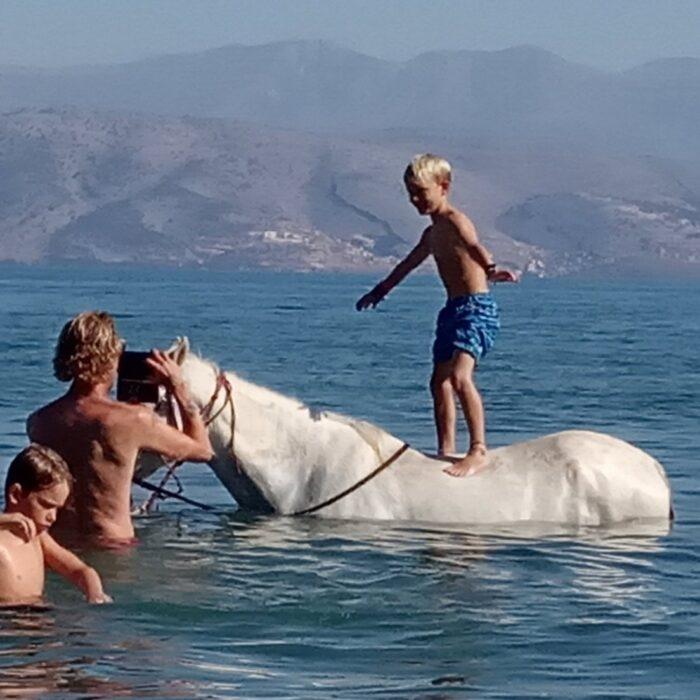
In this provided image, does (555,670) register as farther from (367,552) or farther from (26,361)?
(26,361)

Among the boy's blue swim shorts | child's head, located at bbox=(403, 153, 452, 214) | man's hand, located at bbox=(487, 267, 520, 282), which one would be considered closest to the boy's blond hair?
child's head, located at bbox=(403, 153, 452, 214)

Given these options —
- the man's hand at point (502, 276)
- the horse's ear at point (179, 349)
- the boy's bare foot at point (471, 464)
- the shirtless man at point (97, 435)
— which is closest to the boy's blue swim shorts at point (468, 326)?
the man's hand at point (502, 276)

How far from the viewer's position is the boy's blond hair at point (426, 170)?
46.5ft

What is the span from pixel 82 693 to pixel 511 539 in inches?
185

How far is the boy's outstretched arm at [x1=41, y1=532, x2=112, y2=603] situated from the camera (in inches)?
439

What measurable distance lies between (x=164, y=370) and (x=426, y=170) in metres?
2.16

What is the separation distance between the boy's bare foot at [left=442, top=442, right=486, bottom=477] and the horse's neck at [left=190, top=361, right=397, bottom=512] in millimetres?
425

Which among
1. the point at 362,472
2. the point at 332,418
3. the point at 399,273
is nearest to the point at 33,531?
the point at 362,472

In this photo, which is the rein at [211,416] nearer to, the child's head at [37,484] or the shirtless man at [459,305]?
the shirtless man at [459,305]

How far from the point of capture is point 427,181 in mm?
14227

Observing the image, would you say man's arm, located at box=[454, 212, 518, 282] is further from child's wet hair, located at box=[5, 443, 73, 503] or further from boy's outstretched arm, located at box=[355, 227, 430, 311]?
child's wet hair, located at box=[5, 443, 73, 503]

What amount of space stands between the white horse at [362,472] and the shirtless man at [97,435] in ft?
4.49

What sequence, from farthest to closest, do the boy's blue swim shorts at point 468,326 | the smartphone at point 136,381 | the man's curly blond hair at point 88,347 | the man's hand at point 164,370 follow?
the boy's blue swim shorts at point 468,326, the smartphone at point 136,381, the man's hand at point 164,370, the man's curly blond hair at point 88,347

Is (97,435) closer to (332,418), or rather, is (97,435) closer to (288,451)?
(288,451)
